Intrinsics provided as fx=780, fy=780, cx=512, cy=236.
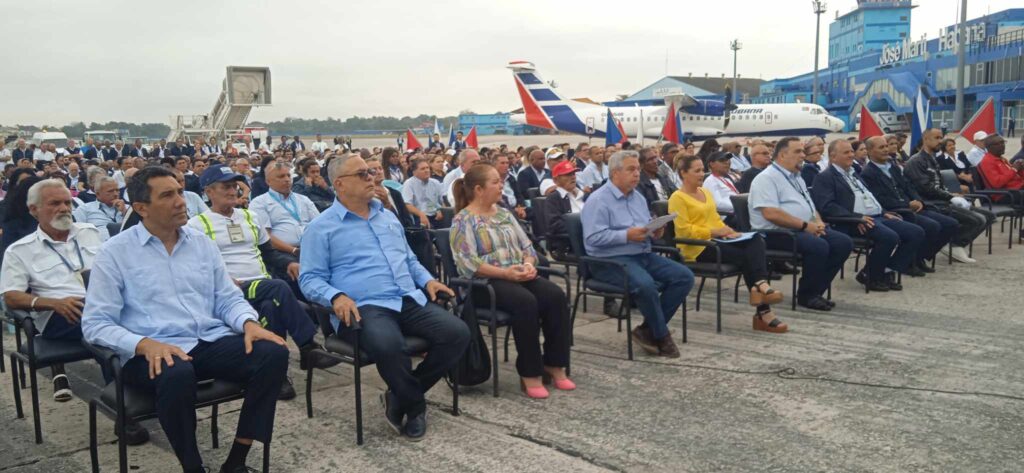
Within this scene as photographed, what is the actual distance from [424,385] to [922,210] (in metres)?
6.77

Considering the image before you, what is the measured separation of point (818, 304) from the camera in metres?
6.84

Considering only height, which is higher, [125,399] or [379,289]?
[379,289]

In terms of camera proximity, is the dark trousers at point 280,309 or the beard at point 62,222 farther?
the dark trousers at point 280,309

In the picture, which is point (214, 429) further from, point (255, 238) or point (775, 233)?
point (775, 233)

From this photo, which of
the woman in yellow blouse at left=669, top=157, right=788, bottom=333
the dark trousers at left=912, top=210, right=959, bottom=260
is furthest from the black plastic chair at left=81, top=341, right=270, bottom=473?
the dark trousers at left=912, top=210, right=959, bottom=260

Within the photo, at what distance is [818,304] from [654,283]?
7.26ft

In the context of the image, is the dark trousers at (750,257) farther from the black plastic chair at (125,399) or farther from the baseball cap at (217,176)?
the black plastic chair at (125,399)

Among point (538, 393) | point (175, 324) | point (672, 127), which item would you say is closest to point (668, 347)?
point (538, 393)

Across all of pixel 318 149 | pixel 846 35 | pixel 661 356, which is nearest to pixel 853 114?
pixel 846 35

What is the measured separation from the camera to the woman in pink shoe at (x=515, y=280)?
15.3 ft

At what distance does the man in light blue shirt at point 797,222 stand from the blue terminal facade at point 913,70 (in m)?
30.0

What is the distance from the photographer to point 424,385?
4.26 metres

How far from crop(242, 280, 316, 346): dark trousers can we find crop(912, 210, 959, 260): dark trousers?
21.3 feet

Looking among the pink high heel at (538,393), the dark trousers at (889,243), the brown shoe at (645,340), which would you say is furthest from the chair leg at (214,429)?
the dark trousers at (889,243)
